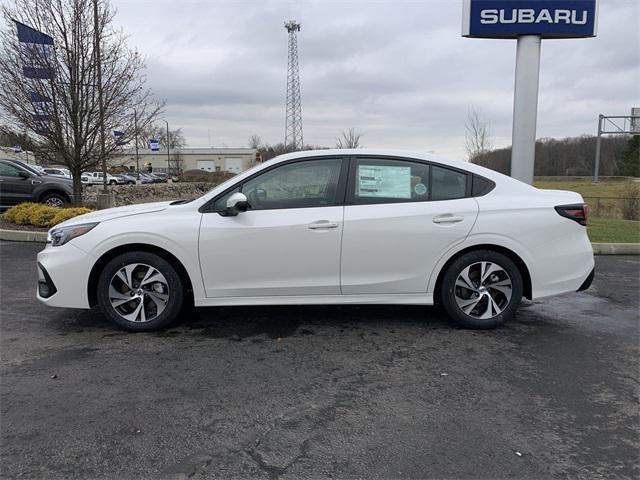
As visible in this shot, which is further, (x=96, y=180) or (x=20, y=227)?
(x=96, y=180)

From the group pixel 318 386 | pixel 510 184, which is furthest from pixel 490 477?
pixel 510 184

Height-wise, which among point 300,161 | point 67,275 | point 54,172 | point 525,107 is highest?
point 525,107

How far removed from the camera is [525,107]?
9.87m

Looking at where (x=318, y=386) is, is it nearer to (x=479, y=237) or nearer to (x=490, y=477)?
(x=490, y=477)

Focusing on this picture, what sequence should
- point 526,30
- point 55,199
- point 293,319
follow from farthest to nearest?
point 55,199
point 526,30
point 293,319

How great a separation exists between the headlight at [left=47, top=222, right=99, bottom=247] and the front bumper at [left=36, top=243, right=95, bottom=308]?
0.06 metres

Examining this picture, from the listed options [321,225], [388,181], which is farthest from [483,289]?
[321,225]

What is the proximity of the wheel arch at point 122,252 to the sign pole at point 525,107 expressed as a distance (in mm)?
7600

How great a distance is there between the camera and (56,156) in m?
11.5

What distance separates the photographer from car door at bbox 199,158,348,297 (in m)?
4.45

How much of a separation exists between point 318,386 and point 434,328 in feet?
5.47

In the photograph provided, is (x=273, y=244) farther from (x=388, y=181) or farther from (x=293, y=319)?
(x=388, y=181)

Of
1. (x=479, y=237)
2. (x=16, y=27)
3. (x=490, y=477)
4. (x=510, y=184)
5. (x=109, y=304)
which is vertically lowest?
(x=490, y=477)

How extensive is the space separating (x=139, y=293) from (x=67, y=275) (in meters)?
0.64
